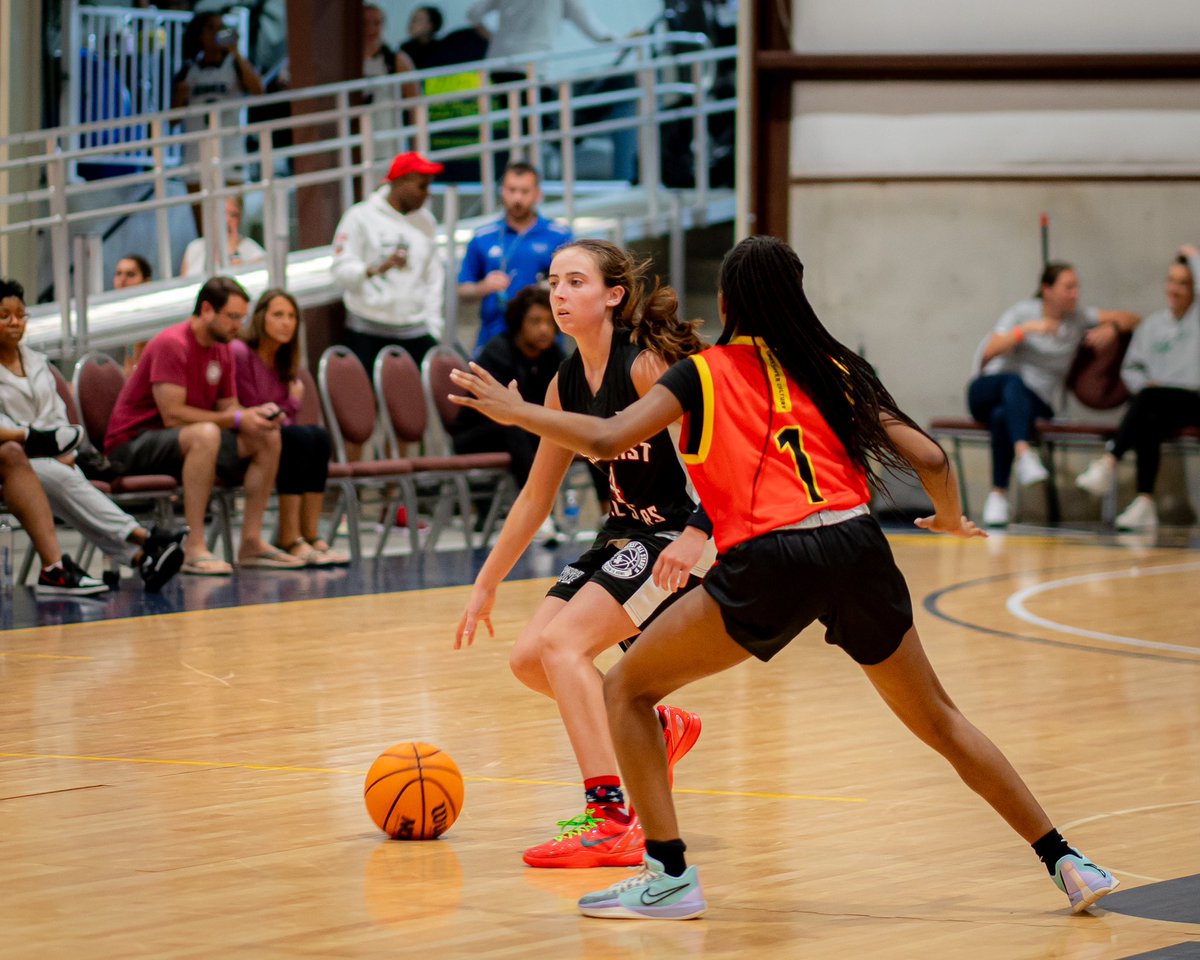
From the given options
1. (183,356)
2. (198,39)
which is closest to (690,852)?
(183,356)

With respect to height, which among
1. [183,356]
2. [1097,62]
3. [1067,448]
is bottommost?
[1067,448]

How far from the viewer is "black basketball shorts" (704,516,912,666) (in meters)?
3.81

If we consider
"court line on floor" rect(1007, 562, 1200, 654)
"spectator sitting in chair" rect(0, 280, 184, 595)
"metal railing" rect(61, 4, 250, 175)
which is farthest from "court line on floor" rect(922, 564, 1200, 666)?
"metal railing" rect(61, 4, 250, 175)

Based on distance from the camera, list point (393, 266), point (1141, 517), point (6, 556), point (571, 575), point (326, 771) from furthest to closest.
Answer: point (1141, 517) < point (393, 266) < point (6, 556) < point (326, 771) < point (571, 575)

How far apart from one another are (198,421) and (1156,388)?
22.6ft

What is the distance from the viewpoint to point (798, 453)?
12.8 ft

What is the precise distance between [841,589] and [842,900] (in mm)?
721

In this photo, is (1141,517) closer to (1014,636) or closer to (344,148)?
(1014,636)

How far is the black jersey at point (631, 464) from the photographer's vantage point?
468 centimetres

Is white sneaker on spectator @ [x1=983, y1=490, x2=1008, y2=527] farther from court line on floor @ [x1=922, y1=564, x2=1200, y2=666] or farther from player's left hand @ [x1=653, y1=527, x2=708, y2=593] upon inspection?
player's left hand @ [x1=653, y1=527, x2=708, y2=593]

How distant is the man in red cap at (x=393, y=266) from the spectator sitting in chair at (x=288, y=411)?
171 cm

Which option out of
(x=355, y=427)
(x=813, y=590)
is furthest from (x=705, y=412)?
(x=355, y=427)

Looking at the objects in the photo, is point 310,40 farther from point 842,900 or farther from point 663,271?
point 842,900

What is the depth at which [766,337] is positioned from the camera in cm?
397
